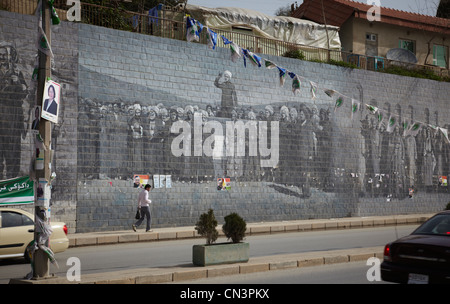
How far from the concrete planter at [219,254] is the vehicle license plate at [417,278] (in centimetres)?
406

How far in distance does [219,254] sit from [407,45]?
97.2 feet

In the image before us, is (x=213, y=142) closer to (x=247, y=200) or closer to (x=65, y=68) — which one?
(x=247, y=200)

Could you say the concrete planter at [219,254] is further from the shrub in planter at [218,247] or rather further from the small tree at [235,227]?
the small tree at [235,227]

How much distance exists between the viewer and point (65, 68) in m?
19.3

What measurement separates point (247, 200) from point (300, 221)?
276 cm

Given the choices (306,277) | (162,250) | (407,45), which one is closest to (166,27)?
(162,250)

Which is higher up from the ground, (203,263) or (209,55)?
(209,55)

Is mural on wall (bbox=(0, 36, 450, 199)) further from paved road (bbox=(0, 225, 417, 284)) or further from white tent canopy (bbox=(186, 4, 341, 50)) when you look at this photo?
white tent canopy (bbox=(186, 4, 341, 50))

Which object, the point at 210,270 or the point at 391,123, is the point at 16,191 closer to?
the point at 210,270

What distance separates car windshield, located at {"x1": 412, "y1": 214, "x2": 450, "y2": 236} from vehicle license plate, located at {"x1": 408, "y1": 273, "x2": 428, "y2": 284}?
1.11 m

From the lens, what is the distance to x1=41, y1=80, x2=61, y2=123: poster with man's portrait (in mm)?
9547

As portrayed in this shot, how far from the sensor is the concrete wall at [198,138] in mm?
19375

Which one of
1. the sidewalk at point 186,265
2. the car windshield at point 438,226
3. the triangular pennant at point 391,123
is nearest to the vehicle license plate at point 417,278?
the car windshield at point 438,226

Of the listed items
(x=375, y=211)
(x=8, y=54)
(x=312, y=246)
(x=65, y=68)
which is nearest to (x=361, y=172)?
(x=375, y=211)
